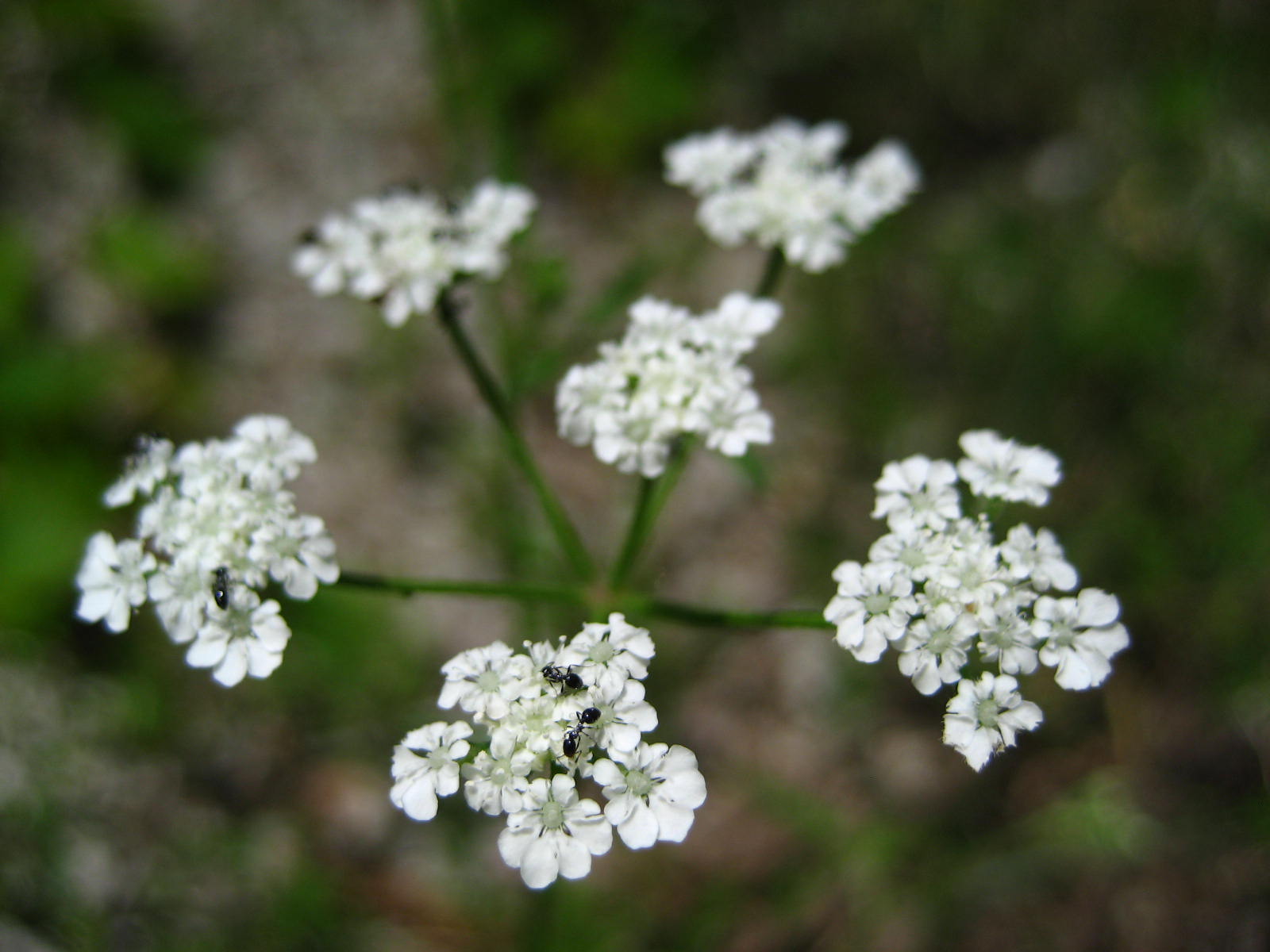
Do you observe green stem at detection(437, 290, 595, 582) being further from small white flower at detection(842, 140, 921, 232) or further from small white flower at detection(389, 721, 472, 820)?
small white flower at detection(842, 140, 921, 232)

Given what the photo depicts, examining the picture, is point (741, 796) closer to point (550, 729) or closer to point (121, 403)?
point (550, 729)

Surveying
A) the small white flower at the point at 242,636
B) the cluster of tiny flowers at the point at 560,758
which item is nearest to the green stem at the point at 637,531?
the cluster of tiny flowers at the point at 560,758

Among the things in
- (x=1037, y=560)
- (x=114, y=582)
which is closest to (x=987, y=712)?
(x=1037, y=560)

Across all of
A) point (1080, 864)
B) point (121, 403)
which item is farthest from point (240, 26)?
point (1080, 864)

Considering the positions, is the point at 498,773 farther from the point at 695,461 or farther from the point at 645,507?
the point at 695,461

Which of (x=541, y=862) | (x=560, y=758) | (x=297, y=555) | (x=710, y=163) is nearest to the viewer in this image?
(x=541, y=862)

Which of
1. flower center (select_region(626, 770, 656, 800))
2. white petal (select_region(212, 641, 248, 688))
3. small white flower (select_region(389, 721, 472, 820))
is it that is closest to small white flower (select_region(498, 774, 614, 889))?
flower center (select_region(626, 770, 656, 800))

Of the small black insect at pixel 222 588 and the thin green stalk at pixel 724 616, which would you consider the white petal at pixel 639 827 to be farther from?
the small black insect at pixel 222 588

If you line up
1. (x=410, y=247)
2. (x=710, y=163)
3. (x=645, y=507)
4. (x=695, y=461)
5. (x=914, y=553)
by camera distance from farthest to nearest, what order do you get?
(x=695, y=461), (x=710, y=163), (x=410, y=247), (x=645, y=507), (x=914, y=553)
